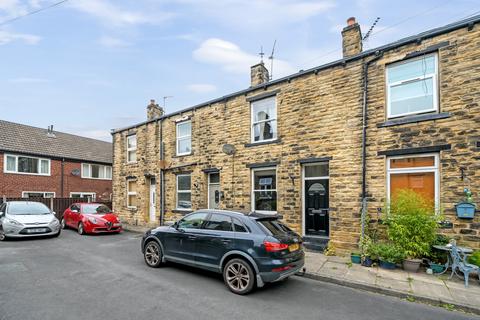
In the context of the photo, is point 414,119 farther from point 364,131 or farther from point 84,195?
point 84,195

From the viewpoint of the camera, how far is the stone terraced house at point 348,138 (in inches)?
262

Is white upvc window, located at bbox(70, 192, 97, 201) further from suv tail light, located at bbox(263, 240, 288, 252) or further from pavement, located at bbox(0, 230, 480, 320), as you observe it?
suv tail light, located at bbox(263, 240, 288, 252)

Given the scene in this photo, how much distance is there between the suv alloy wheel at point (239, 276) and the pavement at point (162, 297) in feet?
0.56

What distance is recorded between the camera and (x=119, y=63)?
38.5ft

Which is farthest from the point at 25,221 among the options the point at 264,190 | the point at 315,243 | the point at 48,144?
the point at 48,144

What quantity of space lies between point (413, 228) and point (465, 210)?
1217mm

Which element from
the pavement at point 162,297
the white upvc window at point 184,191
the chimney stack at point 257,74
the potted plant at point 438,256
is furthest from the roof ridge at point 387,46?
the pavement at point 162,297

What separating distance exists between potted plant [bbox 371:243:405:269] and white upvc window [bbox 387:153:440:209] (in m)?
1.41

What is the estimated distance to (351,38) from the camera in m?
8.66

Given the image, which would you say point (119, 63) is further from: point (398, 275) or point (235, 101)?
point (398, 275)

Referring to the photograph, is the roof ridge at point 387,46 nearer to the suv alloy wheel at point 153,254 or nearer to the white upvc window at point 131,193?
the suv alloy wheel at point 153,254

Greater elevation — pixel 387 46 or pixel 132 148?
pixel 387 46

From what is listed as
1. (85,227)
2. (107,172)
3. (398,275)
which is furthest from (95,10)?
(107,172)

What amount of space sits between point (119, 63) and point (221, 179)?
6.70 metres
